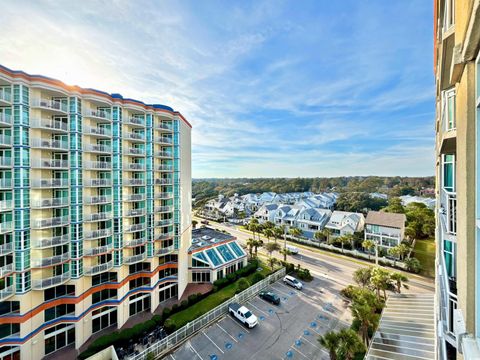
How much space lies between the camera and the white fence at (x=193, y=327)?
56.9 feet

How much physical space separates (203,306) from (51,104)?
80.4 ft

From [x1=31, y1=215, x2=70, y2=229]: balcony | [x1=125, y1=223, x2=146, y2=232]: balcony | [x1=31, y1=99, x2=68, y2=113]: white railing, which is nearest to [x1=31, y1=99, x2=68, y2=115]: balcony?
[x1=31, y1=99, x2=68, y2=113]: white railing

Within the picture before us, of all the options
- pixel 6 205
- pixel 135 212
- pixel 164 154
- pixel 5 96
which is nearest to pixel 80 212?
pixel 6 205

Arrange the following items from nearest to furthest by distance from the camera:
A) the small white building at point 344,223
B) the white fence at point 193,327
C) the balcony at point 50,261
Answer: the white fence at point 193,327 → the balcony at point 50,261 → the small white building at point 344,223

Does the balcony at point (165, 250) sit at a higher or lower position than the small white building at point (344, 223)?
higher

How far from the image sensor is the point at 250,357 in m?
17.3

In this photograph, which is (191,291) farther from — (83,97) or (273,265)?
(83,97)

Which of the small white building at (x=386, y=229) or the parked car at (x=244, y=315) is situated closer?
the parked car at (x=244, y=315)

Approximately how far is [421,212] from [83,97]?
196ft

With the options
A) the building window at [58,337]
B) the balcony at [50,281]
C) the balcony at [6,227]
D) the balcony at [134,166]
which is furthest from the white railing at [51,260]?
the balcony at [134,166]

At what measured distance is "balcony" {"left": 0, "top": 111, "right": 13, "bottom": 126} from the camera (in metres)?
15.9

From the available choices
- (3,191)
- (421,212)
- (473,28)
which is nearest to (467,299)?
(473,28)

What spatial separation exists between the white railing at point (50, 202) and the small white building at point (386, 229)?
45.4m

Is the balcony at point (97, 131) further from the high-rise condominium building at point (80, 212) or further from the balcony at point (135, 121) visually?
the balcony at point (135, 121)
